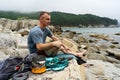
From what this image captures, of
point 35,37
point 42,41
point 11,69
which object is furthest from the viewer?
point 42,41

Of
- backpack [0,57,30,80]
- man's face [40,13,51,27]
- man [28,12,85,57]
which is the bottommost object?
backpack [0,57,30,80]

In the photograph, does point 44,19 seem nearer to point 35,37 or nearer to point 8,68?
point 35,37

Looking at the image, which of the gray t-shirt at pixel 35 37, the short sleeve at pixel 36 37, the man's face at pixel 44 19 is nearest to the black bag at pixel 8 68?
the gray t-shirt at pixel 35 37

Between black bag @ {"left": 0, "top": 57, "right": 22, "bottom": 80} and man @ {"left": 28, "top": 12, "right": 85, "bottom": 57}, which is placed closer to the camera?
black bag @ {"left": 0, "top": 57, "right": 22, "bottom": 80}

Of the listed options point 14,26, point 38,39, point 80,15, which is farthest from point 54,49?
point 80,15

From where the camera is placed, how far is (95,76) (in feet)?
35.8

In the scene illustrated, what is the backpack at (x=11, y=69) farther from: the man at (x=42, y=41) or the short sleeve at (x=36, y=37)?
the short sleeve at (x=36, y=37)

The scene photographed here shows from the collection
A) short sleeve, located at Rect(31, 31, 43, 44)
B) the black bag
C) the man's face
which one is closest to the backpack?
the black bag

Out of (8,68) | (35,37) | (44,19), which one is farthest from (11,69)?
(44,19)

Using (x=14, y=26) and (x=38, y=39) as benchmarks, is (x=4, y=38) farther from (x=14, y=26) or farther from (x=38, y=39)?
(x=14, y=26)

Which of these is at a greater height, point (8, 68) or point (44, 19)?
point (44, 19)

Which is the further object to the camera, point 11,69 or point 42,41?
point 42,41

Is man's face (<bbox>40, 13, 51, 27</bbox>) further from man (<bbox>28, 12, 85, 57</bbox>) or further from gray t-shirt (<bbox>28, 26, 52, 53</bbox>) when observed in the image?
gray t-shirt (<bbox>28, 26, 52, 53</bbox>)

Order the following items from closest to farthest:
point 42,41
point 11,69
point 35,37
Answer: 1. point 11,69
2. point 35,37
3. point 42,41
